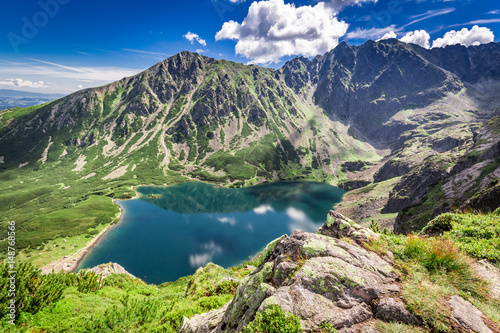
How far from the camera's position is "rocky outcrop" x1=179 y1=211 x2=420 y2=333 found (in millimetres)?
6914

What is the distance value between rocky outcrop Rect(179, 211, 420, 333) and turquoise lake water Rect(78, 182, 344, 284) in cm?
8628

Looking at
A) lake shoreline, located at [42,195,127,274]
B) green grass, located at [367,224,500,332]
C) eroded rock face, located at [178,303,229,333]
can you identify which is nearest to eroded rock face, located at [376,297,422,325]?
green grass, located at [367,224,500,332]

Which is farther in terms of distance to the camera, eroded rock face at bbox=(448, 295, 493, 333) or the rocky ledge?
the rocky ledge

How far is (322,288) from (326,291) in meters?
0.17

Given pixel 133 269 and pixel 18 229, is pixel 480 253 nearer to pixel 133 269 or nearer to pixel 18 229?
pixel 133 269

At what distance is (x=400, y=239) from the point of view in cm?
1117

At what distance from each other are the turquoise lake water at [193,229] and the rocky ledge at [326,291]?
86269 millimetres

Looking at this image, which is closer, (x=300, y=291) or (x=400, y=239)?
(x=300, y=291)

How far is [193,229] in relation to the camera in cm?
12531

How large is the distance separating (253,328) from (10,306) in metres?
18.2

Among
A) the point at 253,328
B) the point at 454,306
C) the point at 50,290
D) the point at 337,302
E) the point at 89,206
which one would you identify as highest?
the point at 454,306

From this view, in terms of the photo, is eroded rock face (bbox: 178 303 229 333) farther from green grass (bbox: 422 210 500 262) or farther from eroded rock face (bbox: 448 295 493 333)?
green grass (bbox: 422 210 500 262)

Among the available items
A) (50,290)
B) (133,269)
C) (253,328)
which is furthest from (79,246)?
(253,328)

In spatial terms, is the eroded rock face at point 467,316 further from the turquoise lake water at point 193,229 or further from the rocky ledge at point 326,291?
the turquoise lake water at point 193,229
